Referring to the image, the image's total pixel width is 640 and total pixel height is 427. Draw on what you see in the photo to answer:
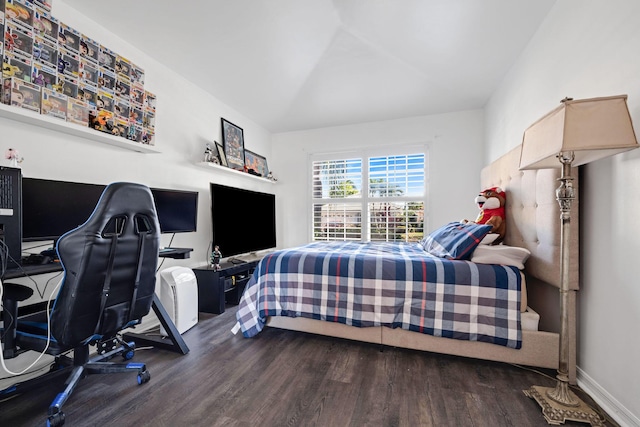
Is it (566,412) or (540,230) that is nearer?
(566,412)

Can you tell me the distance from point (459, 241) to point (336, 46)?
2.26 meters

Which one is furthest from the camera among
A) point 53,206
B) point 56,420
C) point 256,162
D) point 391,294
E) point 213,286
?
point 256,162

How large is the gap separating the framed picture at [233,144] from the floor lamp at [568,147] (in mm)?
3104

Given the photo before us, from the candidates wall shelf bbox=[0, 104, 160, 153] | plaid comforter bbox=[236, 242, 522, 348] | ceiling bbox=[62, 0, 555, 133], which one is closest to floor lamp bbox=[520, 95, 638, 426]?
plaid comforter bbox=[236, 242, 522, 348]

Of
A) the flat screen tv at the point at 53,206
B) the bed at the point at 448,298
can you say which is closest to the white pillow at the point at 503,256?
the bed at the point at 448,298

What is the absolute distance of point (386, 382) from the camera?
5.17ft

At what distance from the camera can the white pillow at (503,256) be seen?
5.72 ft

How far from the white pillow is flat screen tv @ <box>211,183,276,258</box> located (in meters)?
2.41

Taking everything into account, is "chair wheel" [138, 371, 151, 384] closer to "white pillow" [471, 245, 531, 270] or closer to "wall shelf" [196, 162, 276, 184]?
"wall shelf" [196, 162, 276, 184]

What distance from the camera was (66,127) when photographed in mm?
1762

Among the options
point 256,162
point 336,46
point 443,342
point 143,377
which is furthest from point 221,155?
point 443,342

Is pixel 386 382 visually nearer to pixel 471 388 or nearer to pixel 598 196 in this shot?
pixel 471 388

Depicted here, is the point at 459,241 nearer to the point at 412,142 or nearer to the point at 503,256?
the point at 503,256

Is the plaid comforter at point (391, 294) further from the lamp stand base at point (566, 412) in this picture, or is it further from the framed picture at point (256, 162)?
the framed picture at point (256, 162)
